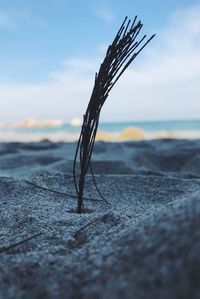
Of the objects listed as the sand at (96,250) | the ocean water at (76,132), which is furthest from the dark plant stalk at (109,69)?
the ocean water at (76,132)

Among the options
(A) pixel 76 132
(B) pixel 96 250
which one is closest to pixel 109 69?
(B) pixel 96 250

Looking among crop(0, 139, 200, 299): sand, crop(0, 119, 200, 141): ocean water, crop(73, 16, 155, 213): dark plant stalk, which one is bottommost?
crop(0, 139, 200, 299): sand

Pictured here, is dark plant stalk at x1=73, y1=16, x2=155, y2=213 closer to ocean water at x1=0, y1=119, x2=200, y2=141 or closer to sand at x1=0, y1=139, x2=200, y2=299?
sand at x1=0, y1=139, x2=200, y2=299

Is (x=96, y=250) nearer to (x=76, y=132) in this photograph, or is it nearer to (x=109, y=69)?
(x=109, y=69)

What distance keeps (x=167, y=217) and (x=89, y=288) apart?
301 mm

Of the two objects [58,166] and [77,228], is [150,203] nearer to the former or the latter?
[77,228]

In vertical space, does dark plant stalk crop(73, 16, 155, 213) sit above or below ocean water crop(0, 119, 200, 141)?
below

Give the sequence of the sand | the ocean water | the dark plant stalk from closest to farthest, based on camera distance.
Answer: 1. the sand
2. the dark plant stalk
3. the ocean water

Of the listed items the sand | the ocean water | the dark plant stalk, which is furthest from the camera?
the ocean water

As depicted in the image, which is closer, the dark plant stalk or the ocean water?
the dark plant stalk

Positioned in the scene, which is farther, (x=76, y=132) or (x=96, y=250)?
(x=76, y=132)

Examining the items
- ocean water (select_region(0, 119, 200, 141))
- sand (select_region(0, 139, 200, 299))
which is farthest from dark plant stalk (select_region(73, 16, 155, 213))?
ocean water (select_region(0, 119, 200, 141))

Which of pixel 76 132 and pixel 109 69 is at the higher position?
pixel 76 132

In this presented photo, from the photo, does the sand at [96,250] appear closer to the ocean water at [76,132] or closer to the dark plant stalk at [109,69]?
the dark plant stalk at [109,69]
